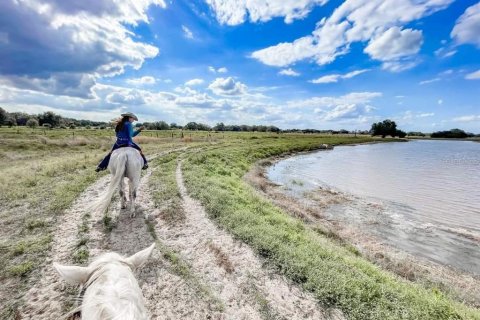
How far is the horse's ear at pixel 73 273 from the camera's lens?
2693 millimetres

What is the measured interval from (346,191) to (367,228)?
8.57m

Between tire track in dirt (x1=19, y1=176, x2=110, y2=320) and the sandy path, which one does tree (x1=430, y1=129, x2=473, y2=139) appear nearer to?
the sandy path

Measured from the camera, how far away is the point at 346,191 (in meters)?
21.4

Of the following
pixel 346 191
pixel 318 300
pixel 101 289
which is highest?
pixel 101 289

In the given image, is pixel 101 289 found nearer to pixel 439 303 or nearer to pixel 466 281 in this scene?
pixel 439 303

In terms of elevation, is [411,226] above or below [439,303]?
below

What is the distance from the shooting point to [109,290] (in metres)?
2.27

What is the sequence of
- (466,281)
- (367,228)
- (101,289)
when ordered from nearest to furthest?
(101,289) < (466,281) < (367,228)

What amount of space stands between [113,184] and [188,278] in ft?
13.7

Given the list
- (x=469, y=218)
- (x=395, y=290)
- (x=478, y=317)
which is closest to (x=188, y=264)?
(x=395, y=290)

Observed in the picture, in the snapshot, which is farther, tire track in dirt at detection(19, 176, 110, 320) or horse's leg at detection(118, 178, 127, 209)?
horse's leg at detection(118, 178, 127, 209)

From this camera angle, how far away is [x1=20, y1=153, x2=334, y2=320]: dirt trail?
5.65 meters

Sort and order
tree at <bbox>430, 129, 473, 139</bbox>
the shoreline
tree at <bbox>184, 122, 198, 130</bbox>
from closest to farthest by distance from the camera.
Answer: the shoreline → tree at <bbox>184, 122, 198, 130</bbox> → tree at <bbox>430, 129, 473, 139</bbox>

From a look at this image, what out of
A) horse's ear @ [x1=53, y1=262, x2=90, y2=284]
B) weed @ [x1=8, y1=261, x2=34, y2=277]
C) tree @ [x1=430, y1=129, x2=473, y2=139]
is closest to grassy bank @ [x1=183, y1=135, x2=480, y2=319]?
horse's ear @ [x1=53, y1=262, x2=90, y2=284]
